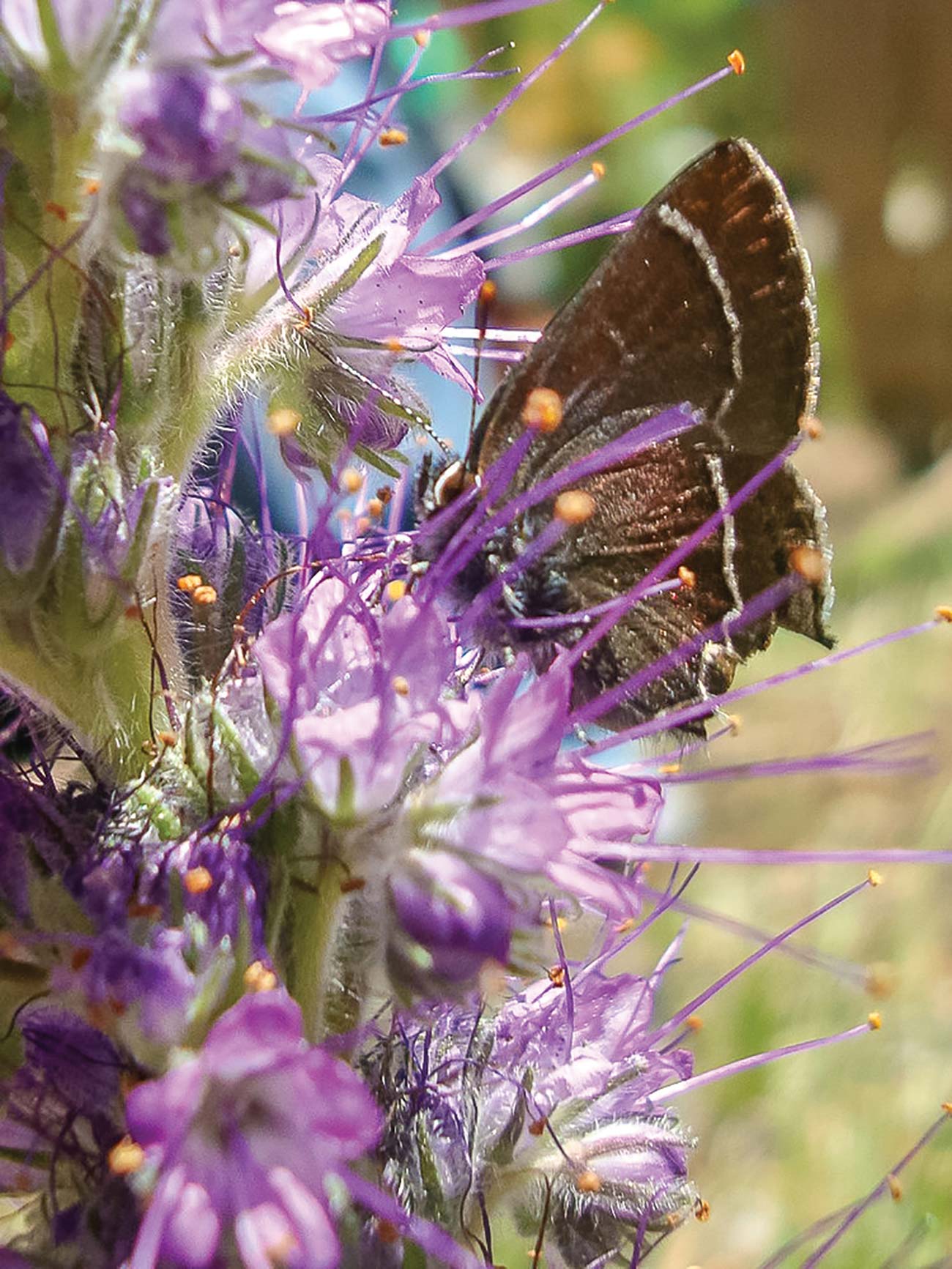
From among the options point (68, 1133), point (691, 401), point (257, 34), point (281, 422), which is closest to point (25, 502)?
point (281, 422)

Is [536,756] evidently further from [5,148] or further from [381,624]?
[5,148]

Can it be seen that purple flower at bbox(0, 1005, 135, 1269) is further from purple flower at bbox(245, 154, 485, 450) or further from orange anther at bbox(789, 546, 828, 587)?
orange anther at bbox(789, 546, 828, 587)

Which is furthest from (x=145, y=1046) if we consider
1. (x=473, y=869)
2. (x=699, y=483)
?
(x=699, y=483)

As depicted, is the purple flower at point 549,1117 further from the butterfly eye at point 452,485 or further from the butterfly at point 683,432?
the butterfly eye at point 452,485

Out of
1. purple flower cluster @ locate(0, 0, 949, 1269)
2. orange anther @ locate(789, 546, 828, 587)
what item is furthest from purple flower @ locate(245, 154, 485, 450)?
orange anther @ locate(789, 546, 828, 587)

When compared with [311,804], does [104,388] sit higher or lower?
higher

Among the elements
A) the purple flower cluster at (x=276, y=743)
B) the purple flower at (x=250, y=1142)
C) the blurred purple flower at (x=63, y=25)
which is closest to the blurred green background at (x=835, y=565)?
the purple flower cluster at (x=276, y=743)

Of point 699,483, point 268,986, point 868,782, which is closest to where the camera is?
point 268,986
